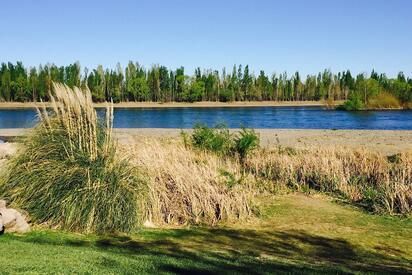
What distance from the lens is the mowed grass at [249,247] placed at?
6750mm

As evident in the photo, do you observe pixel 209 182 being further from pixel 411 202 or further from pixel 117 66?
pixel 117 66

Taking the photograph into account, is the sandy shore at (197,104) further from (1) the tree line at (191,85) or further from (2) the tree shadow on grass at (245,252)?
(2) the tree shadow on grass at (245,252)

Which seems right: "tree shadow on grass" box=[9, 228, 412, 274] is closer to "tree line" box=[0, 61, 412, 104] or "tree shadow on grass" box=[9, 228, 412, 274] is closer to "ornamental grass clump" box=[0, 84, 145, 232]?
"ornamental grass clump" box=[0, 84, 145, 232]

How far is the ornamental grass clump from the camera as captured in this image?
10008mm

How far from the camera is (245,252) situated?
342 inches

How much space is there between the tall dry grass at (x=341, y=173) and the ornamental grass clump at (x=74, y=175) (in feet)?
22.1

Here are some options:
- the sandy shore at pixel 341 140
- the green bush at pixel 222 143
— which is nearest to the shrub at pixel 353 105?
the sandy shore at pixel 341 140

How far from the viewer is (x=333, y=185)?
16.1 metres

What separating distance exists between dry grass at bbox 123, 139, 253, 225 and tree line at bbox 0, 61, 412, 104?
291 feet

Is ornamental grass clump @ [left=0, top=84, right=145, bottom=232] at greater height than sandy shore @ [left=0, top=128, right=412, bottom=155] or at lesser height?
greater

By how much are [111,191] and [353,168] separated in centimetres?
1003

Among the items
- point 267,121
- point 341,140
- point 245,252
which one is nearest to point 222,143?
point 245,252

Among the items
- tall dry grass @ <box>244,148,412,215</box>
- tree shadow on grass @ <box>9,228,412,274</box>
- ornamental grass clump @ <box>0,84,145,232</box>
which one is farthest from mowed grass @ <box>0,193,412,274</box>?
tall dry grass @ <box>244,148,412,215</box>

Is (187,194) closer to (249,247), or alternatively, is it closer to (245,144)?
(249,247)
